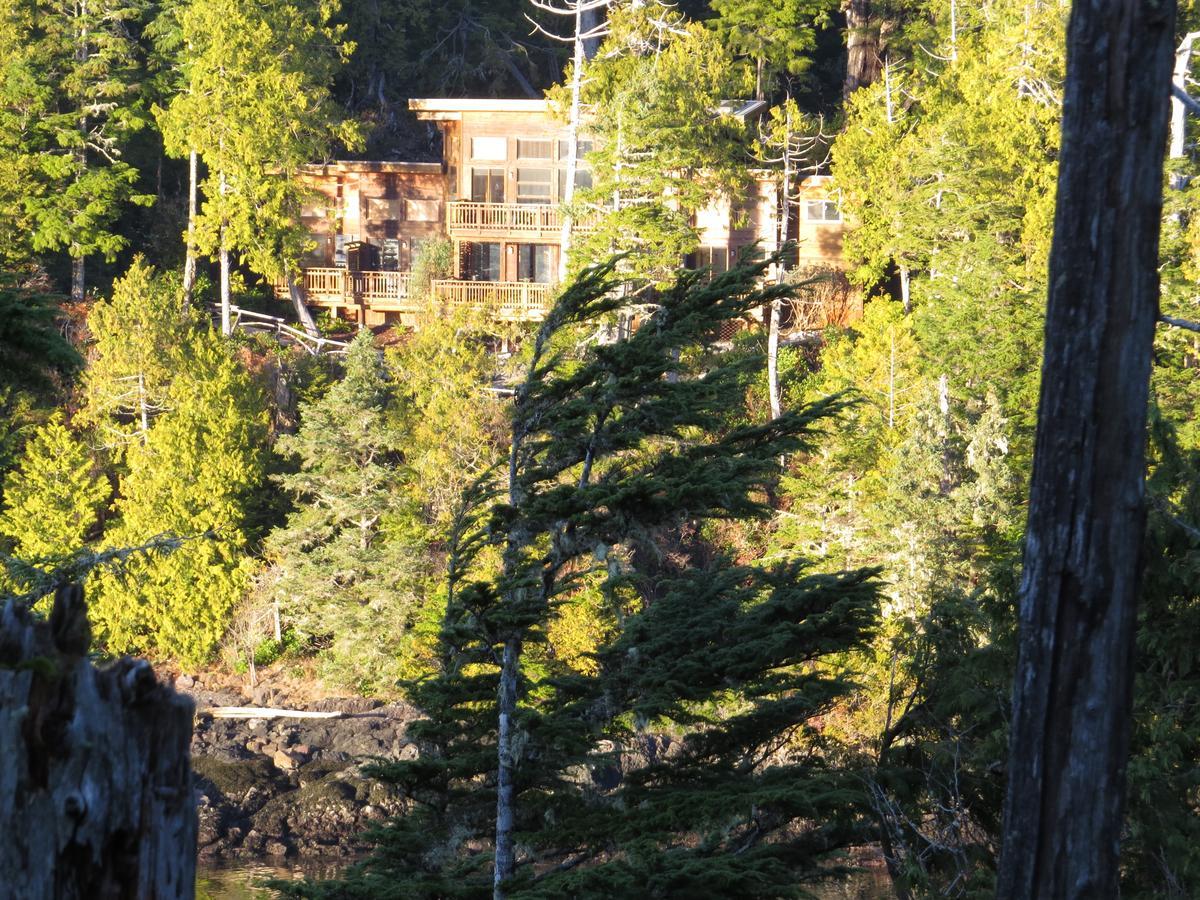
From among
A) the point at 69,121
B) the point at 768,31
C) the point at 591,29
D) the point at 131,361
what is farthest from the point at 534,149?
the point at 131,361

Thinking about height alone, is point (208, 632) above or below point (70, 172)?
below

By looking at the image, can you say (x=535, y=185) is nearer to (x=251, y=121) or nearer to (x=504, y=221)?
(x=504, y=221)

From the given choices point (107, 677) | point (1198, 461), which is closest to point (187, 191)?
point (1198, 461)

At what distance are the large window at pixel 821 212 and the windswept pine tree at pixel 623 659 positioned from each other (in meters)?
27.1

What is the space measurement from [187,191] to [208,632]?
17.3 m

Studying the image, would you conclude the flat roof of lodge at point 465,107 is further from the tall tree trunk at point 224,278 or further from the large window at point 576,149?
the tall tree trunk at point 224,278

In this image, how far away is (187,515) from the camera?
2973 cm

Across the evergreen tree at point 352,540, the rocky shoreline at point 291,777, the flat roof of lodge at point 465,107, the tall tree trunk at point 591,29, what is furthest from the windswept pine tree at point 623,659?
the flat roof of lodge at point 465,107

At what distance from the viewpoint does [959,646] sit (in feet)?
42.3

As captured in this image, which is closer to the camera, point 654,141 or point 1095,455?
point 1095,455

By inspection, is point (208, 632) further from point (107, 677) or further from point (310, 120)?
A: point (107, 677)

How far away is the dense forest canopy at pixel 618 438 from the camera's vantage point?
38.1 feet

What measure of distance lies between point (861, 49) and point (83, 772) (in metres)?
41.0

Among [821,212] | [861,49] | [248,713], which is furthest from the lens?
[861,49]
